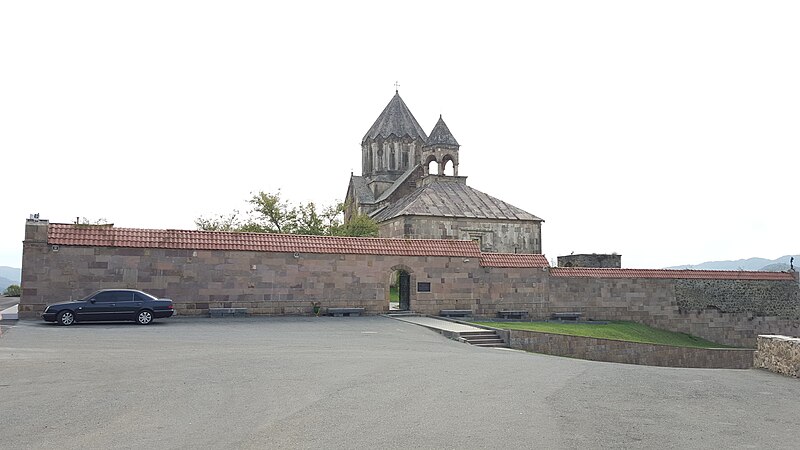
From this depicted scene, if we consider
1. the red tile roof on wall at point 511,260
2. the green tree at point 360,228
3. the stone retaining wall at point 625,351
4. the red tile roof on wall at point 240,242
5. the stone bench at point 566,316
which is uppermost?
the green tree at point 360,228

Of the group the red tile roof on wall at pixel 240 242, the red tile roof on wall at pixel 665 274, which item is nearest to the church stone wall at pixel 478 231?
the red tile roof on wall at pixel 665 274

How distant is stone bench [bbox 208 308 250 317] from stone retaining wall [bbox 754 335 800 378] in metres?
17.1

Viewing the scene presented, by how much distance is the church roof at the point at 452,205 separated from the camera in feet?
144

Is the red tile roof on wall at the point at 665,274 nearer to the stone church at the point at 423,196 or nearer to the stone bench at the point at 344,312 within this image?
the stone bench at the point at 344,312

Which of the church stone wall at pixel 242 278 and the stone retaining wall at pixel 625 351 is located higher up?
the church stone wall at pixel 242 278

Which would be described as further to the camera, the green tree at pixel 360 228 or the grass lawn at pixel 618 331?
the green tree at pixel 360 228

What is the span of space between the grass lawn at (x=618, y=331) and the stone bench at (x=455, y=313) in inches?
106

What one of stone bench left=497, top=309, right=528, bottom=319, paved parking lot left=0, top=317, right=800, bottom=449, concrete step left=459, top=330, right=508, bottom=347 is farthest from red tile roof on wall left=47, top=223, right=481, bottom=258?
paved parking lot left=0, top=317, right=800, bottom=449

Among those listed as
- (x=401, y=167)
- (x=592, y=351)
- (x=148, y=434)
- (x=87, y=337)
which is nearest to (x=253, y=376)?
(x=148, y=434)

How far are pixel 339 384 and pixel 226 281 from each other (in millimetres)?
14773

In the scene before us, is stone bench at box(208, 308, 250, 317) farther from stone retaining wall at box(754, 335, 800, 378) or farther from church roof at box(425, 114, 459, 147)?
church roof at box(425, 114, 459, 147)

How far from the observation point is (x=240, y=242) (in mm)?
25125

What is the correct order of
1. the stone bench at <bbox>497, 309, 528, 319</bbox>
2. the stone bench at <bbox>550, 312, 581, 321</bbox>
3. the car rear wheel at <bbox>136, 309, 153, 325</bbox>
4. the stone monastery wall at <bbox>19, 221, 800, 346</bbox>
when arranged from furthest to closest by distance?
the stone bench at <bbox>550, 312, 581, 321</bbox> < the stone bench at <bbox>497, 309, 528, 319</bbox> < the stone monastery wall at <bbox>19, 221, 800, 346</bbox> < the car rear wheel at <bbox>136, 309, 153, 325</bbox>

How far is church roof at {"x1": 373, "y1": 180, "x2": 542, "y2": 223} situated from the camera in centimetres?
4376
